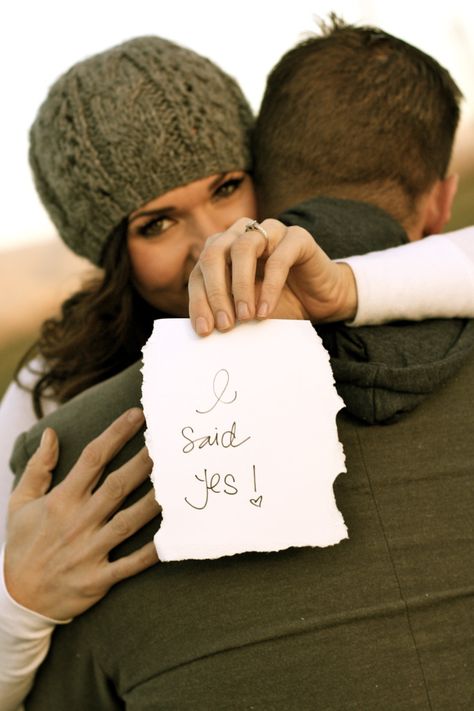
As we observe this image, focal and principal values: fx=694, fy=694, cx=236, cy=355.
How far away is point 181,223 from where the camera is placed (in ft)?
5.74

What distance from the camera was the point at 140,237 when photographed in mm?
1772

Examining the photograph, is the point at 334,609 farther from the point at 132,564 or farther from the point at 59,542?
the point at 59,542

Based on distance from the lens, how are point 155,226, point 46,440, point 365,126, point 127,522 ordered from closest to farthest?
point 127,522, point 46,440, point 365,126, point 155,226

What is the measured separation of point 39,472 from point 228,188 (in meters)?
1.04

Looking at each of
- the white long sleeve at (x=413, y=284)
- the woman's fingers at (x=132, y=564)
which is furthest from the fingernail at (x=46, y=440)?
the white long sleeve at (x=413, y=284)

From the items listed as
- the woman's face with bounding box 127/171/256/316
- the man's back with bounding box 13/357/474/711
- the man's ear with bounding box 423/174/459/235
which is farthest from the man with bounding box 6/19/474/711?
the woman's face with bounding box 127/171/256/316

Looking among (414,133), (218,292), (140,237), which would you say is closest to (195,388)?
(218,292)

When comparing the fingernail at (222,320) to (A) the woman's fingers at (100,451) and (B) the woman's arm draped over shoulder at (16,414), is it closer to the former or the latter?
(A) the woman's fingers at (100,451)

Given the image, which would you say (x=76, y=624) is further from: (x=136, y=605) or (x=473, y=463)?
(x=473, y=463)

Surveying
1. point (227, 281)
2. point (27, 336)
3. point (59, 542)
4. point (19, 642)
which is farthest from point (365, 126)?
point (27, 336)

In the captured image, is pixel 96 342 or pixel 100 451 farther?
pixel 96 342

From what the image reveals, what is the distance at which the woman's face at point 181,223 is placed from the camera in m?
1.72

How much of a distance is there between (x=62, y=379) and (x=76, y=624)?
1.15 meters

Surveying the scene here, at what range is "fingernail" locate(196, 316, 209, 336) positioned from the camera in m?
0.78
